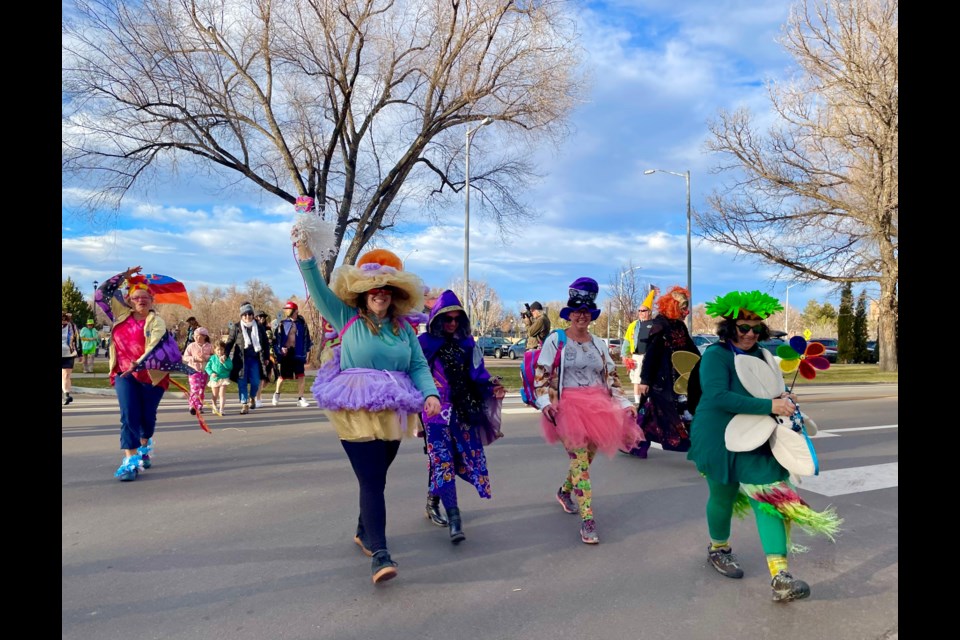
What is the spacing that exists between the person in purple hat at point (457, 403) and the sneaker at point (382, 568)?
0.99 metres

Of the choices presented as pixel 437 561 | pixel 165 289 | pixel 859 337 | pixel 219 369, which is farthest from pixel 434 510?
pixel 859 337

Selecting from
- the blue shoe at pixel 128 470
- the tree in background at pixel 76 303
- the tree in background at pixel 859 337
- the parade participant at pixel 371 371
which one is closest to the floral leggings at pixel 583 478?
the parade participant at pixel 371 371

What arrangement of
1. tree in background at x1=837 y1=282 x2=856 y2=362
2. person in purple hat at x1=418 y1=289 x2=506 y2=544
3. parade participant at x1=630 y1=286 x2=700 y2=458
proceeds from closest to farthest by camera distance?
person in purple hat at x1=418 y1=289 x2=506 y2=544 < parade participant at x1=630 y1=286 x2=700 y2=458 < tree in background at x1=837 y1=282 x2=856 y2=362

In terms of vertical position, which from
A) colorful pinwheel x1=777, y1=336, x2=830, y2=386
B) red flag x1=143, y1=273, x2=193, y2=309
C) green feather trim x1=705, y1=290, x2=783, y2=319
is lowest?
colorful pinwheel x1=777, y1=336, x2=830, y2=386

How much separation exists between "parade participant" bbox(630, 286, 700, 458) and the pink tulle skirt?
2268mm

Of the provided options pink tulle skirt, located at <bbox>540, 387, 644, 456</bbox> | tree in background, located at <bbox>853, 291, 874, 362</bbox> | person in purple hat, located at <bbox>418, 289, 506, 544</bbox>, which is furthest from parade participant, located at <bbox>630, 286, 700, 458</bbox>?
tree in background, located at <bbox>853, 291, 874, 362</bbox>

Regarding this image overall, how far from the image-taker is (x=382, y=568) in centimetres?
351

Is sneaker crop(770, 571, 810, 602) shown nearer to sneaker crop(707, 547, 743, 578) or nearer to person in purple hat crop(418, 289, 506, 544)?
sneaker crop(707, 547, 743, 578)

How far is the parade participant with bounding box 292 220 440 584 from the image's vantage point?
3.58 meters

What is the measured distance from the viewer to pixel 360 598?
3.43 m

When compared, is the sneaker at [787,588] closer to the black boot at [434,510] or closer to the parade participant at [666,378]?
the black boot at [434,510]

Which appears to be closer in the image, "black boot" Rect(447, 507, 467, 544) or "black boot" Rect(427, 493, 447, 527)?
"black boot" Rect(447, 507, 467, 544)
